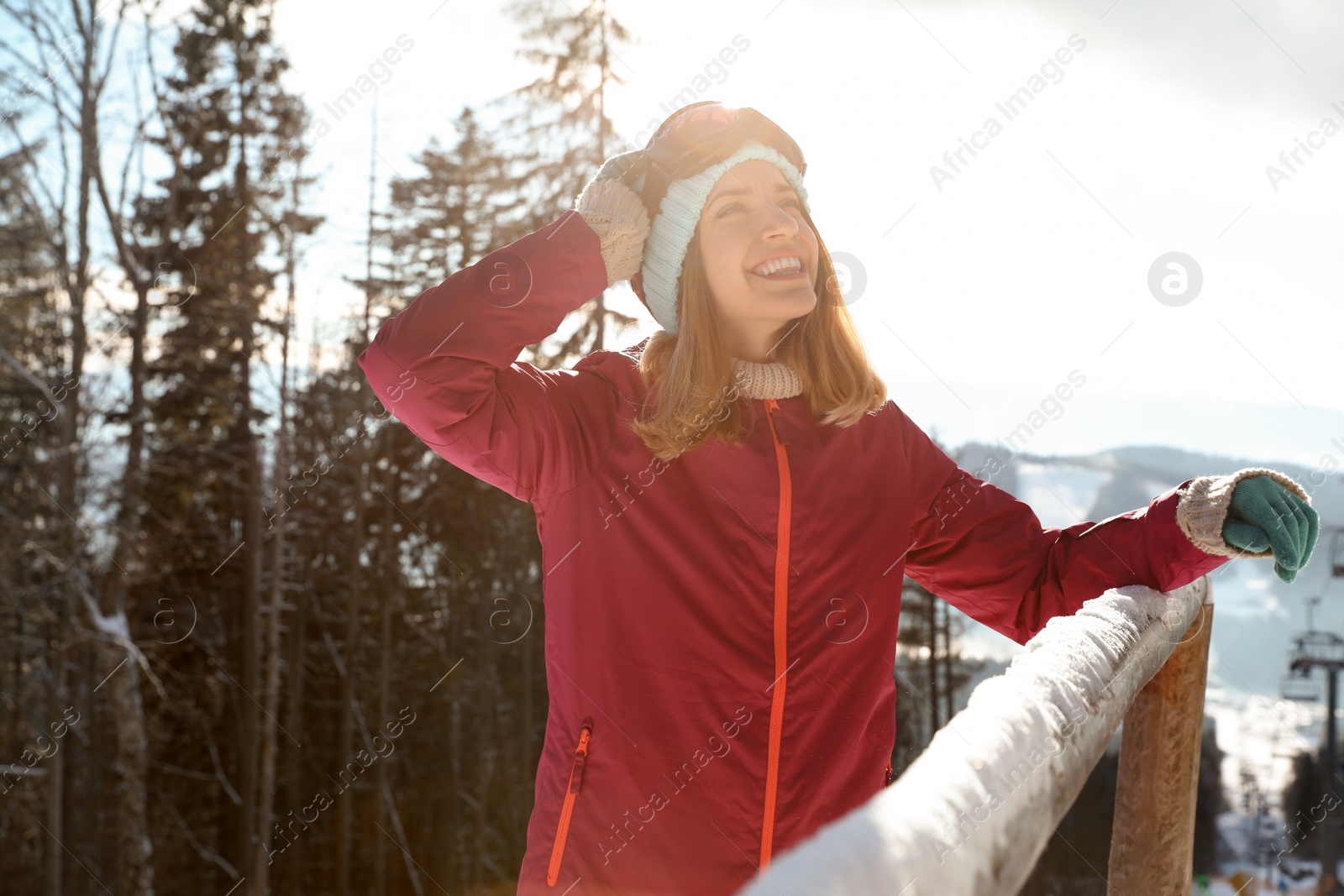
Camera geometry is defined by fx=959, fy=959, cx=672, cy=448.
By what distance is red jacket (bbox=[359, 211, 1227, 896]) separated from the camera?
1.73 metres

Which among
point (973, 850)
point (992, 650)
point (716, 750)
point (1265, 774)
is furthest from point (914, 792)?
point (1265, 774)

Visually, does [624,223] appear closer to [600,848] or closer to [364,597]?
[600,848]

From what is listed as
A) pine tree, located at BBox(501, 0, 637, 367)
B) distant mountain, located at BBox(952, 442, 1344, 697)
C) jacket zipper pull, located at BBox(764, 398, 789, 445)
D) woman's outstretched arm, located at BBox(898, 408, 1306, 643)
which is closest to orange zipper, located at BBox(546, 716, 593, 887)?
jacket zipper pull, located at BBox(764, 398, 789, 445)

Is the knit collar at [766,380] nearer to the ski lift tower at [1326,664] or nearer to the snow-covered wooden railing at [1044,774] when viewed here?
the snow-covered wooden railing at [1044,774]

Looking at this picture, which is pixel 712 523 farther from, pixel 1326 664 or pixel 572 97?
pixel 1326 664

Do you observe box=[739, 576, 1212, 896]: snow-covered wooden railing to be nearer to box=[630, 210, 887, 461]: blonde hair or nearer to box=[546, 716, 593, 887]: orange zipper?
box=[630, 210, 887, 461]: blonde hair

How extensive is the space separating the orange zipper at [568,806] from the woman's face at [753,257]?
0.97m

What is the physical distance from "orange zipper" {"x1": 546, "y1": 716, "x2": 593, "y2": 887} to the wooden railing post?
0.88 meters

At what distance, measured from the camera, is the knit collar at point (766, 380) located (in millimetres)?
2086

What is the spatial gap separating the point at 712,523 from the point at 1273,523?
3.35ft

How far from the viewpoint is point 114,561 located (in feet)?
37.4

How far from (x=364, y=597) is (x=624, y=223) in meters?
19.3

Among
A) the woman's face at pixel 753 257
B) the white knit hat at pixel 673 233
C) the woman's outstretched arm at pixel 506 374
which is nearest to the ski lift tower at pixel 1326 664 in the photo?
the woman's face at pixel 753 257

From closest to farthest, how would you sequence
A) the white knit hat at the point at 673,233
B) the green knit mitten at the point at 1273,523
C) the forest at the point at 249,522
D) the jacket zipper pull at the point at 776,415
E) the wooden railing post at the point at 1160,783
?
1. the wooden railing post at the point at 1160,783
2. the green knit mitten at the point at 1273,523
3. the jacket zipper pull at the point at 776,415
4. the white knit hat at the point at 673,233
5. the forest at the point at 249,522
